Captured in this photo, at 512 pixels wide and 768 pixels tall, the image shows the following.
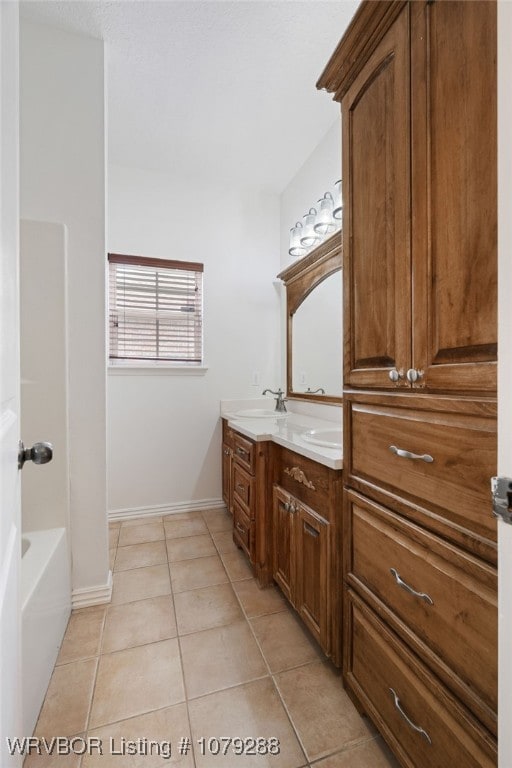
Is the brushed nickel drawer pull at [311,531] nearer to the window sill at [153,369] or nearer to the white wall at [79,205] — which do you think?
the white wall at [79,205]

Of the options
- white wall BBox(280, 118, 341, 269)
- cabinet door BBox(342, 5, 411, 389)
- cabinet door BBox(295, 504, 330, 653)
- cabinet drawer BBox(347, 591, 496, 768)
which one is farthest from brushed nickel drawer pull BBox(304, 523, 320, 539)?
white wall BBox(280, 118, 341, 269)

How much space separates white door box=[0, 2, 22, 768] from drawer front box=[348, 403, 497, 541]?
86 cm

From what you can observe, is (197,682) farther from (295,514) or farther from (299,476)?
(299,476)

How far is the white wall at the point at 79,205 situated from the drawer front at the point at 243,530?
0.76m

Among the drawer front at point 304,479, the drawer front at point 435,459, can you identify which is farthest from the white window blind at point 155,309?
the drawer front at point 435,459

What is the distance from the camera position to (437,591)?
777 mm

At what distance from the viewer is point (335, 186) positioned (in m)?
2.14

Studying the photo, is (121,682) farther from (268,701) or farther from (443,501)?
(443,501)

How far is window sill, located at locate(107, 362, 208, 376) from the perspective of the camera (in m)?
2.63

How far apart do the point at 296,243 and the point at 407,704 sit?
2.54 meters

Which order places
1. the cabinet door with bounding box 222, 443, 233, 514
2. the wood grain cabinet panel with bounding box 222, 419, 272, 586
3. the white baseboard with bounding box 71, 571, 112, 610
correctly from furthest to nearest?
the cabinet door with bounding box 222, 443, 233, 514 < the wood grain cabinet panel with bounding box 222, 419, 272, 586 < the white baseboard with bounding box 71, 571, 112, 610

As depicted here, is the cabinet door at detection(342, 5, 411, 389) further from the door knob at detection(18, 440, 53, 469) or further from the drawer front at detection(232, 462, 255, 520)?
the drawer front at detection(232, 462, 255, 520)

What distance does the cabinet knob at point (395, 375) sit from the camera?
0.89 m

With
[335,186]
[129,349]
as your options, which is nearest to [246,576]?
[129,349]
